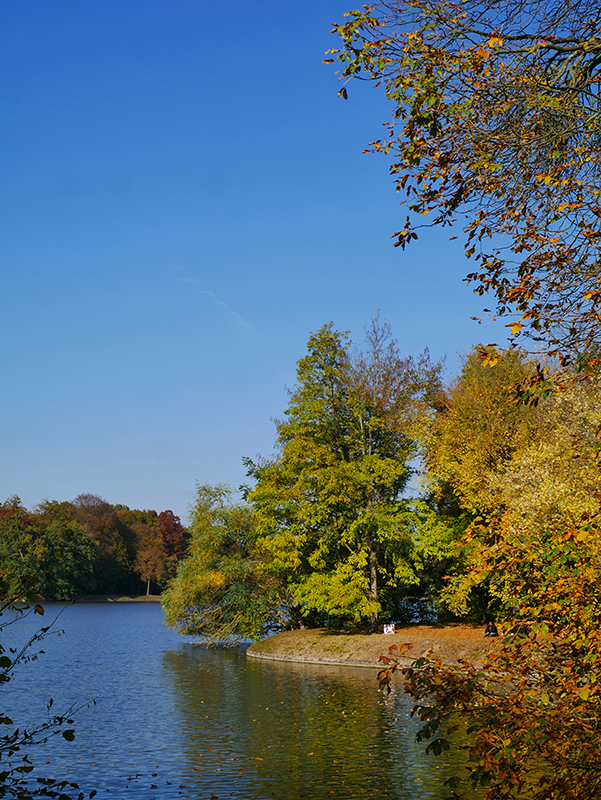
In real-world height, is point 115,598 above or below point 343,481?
below

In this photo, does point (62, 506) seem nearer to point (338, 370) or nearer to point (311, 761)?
point (338, 370)

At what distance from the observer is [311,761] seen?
1334 centimetres

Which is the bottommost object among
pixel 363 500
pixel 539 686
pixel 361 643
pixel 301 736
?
pixel 301 736

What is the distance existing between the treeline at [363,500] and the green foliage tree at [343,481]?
0.07m

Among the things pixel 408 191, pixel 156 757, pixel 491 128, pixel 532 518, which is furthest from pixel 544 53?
pixel 532 518

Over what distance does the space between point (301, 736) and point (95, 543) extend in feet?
273

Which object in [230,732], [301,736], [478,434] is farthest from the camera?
[478,434]

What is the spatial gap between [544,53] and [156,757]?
13.9 m

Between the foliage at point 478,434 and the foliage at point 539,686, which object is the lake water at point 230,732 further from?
the foliage at point 478,434

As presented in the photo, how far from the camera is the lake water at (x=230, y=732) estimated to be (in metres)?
11.9

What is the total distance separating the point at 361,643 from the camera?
2925cm

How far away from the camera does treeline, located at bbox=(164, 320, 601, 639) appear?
30094mm

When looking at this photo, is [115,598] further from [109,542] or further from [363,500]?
[363,500]

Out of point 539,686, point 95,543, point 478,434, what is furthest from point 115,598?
point 539,686
